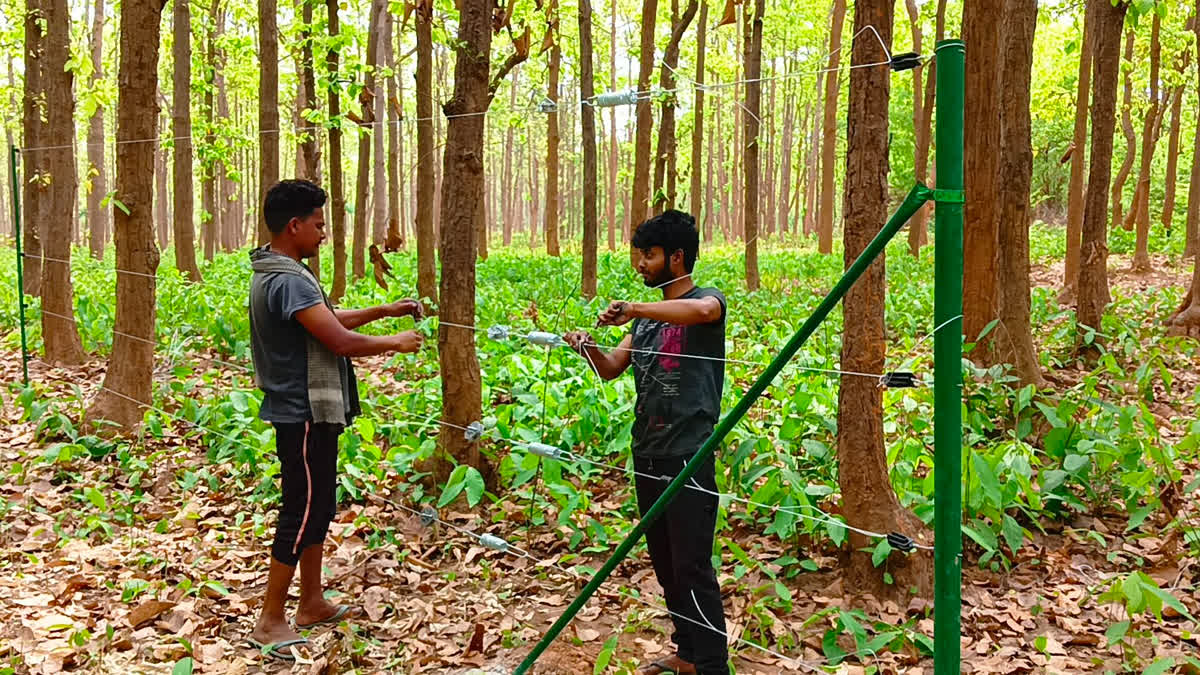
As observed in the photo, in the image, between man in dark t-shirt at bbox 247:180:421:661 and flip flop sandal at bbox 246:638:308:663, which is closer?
man in dark t-shirt at bbox 247:180:421:661

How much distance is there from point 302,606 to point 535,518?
1.26 m

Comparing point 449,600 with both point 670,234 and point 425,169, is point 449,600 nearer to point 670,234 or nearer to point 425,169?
point 670,234

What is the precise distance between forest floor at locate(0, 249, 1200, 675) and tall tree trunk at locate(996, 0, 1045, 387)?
1.54 metres

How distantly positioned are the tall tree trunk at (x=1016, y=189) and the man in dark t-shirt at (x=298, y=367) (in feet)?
15.0

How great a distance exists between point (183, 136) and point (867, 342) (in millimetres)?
9171

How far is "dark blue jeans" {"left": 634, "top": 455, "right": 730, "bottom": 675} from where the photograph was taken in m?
3.00

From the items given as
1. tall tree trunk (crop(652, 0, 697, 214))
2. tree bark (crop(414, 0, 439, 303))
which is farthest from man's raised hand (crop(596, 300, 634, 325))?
tall tree trunk (crop(652, 0, 697, 214))

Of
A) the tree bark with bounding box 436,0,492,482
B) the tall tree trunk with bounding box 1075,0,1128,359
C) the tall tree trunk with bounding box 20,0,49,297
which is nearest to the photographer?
the tree bark with bounding box 436,0,492,482

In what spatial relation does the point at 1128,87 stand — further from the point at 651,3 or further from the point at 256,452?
the point at 256,452

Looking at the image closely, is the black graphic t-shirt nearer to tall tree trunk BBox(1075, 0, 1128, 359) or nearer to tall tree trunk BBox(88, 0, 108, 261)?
tall tree trunk BBox(1075, 0, 1128, 359)

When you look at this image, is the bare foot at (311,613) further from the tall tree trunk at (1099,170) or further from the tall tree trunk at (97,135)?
the tall tree trunk at (97,135)

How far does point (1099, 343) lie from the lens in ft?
25.1

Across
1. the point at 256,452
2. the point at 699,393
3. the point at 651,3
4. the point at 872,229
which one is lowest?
the point at 256,452

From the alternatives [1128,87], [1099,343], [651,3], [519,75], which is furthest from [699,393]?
[519,75]
